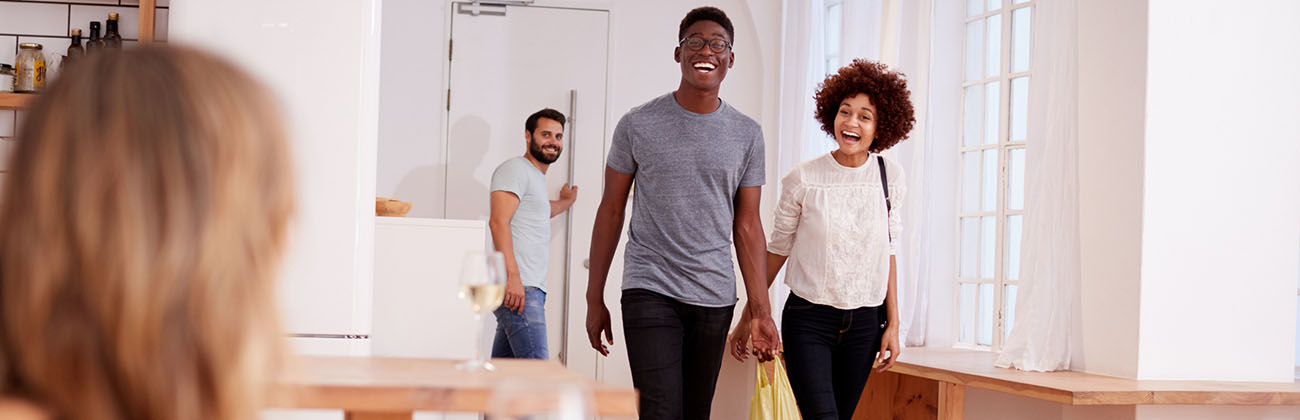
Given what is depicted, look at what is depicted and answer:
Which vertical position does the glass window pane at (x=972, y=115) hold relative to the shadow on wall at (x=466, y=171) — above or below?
above

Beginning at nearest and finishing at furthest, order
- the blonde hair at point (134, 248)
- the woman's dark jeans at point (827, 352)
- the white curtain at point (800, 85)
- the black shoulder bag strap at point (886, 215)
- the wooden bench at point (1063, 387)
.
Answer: the blonde hair at point (134, 248)
the woman's dark jeans at point (827, 352)
the black shoulder bag strap at point (886, 215)
the wooden bench at point (1063, 387)
the white curtain at point (800, 85)

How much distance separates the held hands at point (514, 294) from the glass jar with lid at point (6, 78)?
5.49 ft

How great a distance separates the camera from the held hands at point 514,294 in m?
4.20

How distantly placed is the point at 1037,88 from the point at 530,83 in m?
2.71

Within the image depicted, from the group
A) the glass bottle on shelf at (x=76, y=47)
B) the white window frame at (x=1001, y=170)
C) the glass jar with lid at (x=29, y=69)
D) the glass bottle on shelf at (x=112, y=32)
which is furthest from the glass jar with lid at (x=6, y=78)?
the white window frame at (x=1001, y=170)

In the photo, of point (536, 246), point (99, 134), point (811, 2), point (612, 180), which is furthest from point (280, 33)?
point (811, 2)

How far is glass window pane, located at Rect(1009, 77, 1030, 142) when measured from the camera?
4414mm

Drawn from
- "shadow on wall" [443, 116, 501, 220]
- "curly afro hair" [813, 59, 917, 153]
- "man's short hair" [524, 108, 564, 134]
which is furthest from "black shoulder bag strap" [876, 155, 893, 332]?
"shadow on wall" [443, 116, 501, 220]

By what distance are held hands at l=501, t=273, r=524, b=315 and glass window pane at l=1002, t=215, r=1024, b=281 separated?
5.97 feet

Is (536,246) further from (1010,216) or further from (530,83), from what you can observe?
(1010,216)

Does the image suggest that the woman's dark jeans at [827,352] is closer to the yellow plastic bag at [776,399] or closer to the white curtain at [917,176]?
the yellow plastic bag at [776,399]

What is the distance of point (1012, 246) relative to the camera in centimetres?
444

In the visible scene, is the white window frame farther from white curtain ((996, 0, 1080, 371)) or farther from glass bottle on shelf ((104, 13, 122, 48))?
glass bottle on shelf ((104, 13, 122, 48))

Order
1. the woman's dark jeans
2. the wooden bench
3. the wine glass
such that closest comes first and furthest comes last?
the wine glass
the woman's dark jeans
the wooden bench
